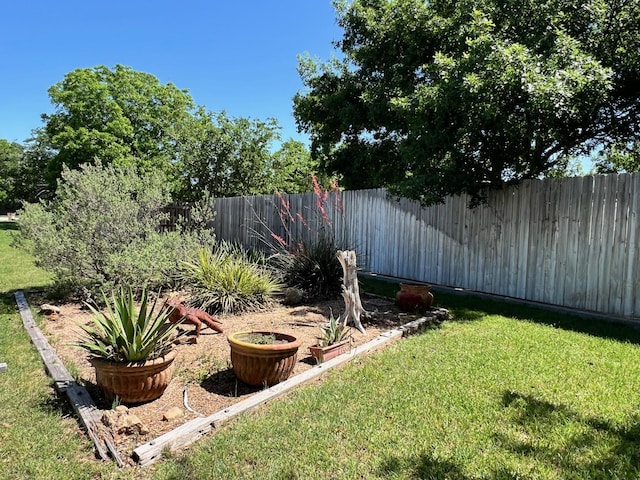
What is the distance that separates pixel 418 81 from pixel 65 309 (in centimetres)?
723

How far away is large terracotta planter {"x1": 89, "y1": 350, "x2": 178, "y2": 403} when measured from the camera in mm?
2674

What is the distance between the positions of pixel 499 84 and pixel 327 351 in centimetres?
360

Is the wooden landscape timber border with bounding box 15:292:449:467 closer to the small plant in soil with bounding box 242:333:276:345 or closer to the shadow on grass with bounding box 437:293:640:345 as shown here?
the small plant in soil with bounding box 242:333:276:345

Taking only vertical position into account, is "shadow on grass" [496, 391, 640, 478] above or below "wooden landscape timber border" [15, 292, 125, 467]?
above

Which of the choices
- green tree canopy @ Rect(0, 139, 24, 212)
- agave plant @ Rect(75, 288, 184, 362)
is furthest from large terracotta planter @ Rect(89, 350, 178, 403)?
green tree canopy @ Rect(0, 139, 24, 212)

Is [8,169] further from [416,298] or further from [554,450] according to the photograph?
[554,450]

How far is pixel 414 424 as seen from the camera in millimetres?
2480

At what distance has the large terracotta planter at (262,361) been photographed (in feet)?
9.72

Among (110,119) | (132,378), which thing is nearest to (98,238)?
(132,378)

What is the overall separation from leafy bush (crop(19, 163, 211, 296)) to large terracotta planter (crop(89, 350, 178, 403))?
2335 millimetres

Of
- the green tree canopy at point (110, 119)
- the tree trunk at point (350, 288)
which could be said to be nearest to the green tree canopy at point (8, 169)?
the green tree canopy at point (110, 119)

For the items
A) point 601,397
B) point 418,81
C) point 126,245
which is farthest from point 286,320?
point 418,81

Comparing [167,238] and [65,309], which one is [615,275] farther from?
[65,309]

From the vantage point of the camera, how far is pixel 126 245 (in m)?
5.29
